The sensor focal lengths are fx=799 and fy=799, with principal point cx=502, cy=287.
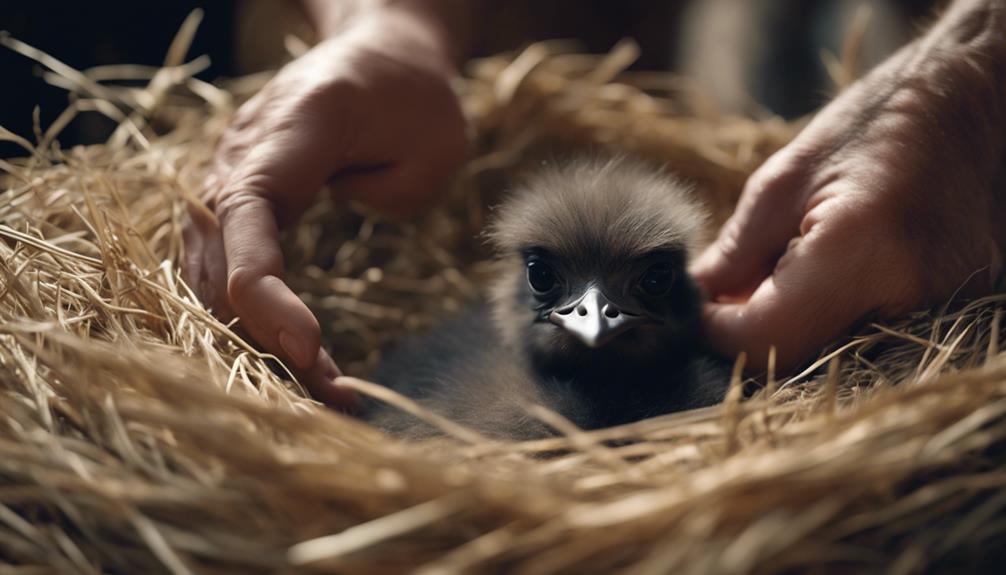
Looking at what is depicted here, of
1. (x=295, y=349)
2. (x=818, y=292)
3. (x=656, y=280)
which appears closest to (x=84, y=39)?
(x=295, y=349)

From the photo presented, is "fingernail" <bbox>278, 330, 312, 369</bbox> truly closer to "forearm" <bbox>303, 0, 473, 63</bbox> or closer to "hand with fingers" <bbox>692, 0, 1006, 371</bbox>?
"hand with fingers" <bbox>692, 0, 1006, 371</bbox>

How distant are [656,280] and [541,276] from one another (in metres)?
0.23

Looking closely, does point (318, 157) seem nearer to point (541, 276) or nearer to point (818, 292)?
point (541, 276)

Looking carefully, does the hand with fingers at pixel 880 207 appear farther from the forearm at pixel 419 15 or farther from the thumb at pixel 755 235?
the forearm at pixel 419 15

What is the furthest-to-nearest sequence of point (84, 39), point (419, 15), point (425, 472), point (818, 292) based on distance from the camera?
point (84, 39), point (419, 15), point (818, 292), point (425, 472)

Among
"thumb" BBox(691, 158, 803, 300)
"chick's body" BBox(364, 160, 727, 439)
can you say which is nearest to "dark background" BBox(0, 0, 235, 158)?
"chick's body" BBox(364, 160, 727, 439)

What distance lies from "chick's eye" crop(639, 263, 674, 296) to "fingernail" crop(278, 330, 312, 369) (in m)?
0.66

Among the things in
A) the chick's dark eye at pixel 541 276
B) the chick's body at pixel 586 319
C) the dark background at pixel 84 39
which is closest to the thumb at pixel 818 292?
the chick's body at pixel 586 319

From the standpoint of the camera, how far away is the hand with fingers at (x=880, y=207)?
1506mm

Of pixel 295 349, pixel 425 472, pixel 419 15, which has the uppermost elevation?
pixel 419 15

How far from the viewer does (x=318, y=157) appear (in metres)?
1.70

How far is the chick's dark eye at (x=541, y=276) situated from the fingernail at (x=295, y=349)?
0.47 m

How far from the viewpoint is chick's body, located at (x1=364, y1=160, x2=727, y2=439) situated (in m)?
1.47

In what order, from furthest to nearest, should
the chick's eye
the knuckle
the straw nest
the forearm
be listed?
the forearm < the chick's eye < the knuckle < the straw nest
